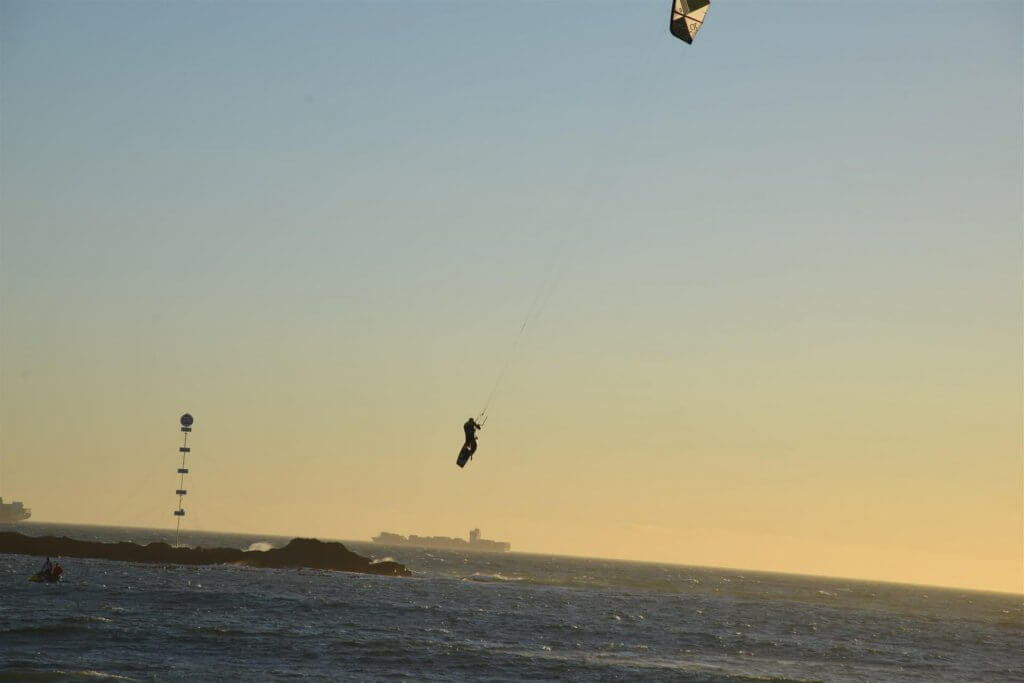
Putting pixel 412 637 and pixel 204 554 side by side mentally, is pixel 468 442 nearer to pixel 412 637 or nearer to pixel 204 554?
pixel 412 637

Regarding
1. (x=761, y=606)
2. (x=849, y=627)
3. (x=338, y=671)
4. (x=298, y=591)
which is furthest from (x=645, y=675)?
(x=761, y=606)

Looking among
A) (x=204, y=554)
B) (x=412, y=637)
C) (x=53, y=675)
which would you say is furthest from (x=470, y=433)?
(x=204, y=554)

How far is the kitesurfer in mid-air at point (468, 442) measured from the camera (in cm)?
3378

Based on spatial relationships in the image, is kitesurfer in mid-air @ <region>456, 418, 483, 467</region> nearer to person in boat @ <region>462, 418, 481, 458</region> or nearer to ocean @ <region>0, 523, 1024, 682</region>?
person in boat @ <region>462, 418, 481, 458</region>

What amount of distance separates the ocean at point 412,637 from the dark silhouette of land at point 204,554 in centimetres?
1016

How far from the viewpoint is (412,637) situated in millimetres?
52781

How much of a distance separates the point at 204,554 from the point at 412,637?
65.1m

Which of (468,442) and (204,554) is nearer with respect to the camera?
(468,442)

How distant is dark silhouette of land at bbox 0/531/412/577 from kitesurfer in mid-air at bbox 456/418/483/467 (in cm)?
8224

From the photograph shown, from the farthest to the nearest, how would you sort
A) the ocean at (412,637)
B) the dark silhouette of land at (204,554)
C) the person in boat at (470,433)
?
1. the dark silhouette of land at (204,554)
2. the ocean at (412,637)
3. the person in boat at (470,433)

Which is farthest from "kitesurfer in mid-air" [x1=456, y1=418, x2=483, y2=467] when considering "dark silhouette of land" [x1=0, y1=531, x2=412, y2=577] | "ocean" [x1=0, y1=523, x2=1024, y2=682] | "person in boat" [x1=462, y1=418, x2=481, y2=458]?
"dark silhouette of land" [x1=0, y1=531, x2=412, y2=577]

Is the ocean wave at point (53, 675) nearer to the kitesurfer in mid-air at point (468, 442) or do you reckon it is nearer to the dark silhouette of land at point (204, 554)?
the kitesurfer in mid-air at point (468, 442)

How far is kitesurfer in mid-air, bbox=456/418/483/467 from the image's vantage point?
33.8 metres

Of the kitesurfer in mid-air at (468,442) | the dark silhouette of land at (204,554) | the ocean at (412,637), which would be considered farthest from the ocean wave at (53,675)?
the dark silhouette of land at (204,554)
